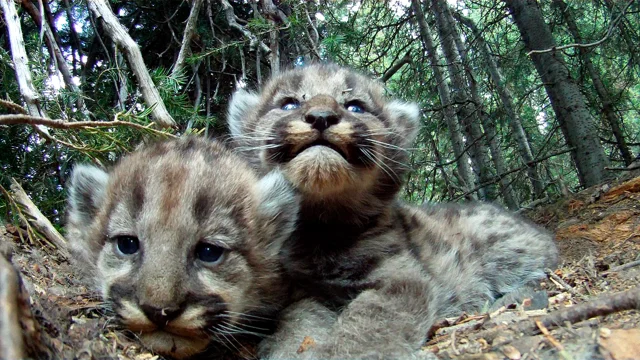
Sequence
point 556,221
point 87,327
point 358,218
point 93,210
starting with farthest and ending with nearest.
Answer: point 556,221 → point 358,218 → point 93,210 → point 87,327

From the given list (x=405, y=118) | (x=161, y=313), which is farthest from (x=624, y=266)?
(x=161, y=313)

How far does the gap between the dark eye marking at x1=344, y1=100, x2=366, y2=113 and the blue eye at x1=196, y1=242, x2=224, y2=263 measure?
1777 mm

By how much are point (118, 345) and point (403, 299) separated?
1.49m

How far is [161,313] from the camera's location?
2.19m

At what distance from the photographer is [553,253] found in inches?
175

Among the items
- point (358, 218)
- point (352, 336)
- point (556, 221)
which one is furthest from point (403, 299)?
point (556, 221)

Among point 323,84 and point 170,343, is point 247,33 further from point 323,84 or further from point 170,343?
point 170,343

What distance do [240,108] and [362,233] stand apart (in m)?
1.55

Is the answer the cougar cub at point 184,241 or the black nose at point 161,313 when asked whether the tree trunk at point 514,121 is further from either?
the black nose at point 161,313

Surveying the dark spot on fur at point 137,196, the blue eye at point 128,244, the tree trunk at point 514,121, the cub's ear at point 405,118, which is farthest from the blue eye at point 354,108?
the tree trunk at point 514,121

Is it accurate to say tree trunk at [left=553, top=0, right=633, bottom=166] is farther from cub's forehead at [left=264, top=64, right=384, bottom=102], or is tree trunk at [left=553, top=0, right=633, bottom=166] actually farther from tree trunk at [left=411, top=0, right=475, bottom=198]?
cub's forehead at [left=264, top=64, right=384, bottom=102]

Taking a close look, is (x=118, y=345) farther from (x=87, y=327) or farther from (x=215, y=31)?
(x=215, y=31)

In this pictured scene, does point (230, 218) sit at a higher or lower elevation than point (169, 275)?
higher

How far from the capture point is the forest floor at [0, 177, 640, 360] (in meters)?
1.72
